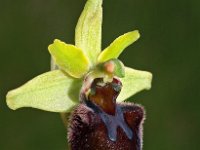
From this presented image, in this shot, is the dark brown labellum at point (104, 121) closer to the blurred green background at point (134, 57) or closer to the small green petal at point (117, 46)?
the small green petal at point (117, 46)

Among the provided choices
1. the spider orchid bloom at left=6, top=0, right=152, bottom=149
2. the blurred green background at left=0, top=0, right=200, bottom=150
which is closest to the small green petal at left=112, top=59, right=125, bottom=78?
the spider orchid bloom at left=6, top=0, right=152, bottom=149

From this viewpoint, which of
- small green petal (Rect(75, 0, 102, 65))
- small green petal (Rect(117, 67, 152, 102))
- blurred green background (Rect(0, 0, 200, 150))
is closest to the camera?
small green petal (Rect(75, 0, 102, 65))

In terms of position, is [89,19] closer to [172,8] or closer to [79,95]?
[79,95]

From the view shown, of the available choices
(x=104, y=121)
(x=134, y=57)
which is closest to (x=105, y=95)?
(x=104, y=121)

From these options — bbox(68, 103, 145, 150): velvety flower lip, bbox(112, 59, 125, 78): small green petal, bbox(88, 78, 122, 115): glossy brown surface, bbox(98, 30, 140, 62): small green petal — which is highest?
bbox(98, 30, 140, 62): small green petal

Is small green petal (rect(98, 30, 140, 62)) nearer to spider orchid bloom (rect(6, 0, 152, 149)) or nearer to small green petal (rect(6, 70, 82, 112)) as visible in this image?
spider orchid bloom (rect(6, 0, 152, 149))

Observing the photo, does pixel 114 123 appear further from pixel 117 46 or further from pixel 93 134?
pixel 117 46
